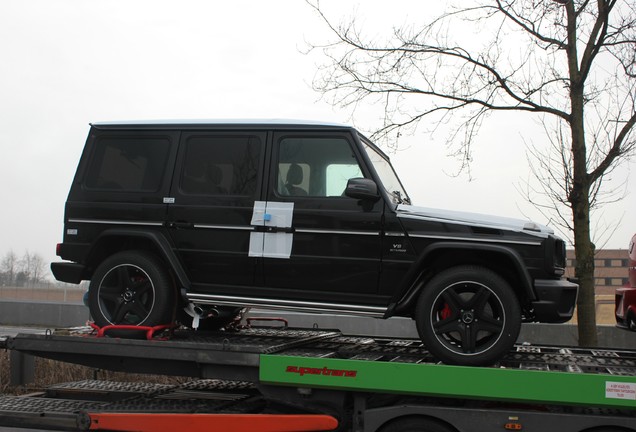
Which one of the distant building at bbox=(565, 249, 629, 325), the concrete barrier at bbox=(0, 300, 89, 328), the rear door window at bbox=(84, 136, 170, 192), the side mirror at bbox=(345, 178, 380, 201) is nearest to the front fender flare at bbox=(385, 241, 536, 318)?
the side mirror at bbox=(345, 178, 380, 201)

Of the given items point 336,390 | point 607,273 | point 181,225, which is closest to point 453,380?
point 336,390

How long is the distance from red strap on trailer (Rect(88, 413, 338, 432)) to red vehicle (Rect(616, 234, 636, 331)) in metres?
3.72

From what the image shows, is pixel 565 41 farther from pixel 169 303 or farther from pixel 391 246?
pixel 169 303

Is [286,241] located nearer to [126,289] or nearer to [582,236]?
[126,289]

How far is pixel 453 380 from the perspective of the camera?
4602 millimetres

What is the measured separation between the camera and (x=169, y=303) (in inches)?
226

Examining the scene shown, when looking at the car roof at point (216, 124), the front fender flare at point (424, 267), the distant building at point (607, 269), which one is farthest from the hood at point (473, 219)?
the distant building at point (607, 269)

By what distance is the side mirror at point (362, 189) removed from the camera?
5223 mm

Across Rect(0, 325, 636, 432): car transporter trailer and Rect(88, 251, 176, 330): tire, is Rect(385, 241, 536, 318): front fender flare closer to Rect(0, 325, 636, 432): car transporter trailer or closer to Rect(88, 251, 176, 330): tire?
Rect(0, 325, 636, 432): car transporter trailer

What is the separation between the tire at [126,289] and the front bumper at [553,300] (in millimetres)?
3108

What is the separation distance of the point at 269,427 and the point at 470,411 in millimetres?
1544

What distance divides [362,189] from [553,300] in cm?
171

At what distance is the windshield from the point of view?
19.2 ft

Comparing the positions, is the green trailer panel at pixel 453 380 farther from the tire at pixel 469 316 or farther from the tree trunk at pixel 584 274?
the tree trunk at pixel 584 274
